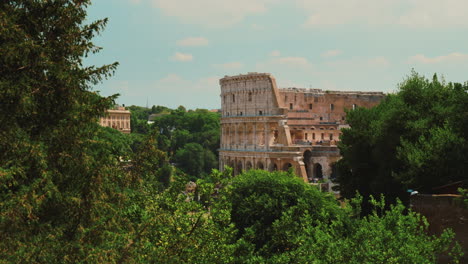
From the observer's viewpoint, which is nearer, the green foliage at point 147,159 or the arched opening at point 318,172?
the green foliage at point 147,159

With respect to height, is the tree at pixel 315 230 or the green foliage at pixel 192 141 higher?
the green foliage at pixel 192 141

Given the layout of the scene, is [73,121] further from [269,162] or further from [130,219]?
[269,162]

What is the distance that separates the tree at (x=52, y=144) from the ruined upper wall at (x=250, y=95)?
48371mm

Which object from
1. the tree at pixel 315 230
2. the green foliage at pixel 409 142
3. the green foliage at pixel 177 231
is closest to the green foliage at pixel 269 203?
the tree at pixel 315 230

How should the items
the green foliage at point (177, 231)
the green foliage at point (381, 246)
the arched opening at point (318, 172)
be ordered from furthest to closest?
the arched opening at point (318, 172), the green foliage at point (381, 246), the green foliage at point (177, 231)

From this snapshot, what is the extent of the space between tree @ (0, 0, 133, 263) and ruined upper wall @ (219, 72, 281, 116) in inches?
1904

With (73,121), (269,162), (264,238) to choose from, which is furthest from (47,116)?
(269,162)

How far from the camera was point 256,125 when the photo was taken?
6272 cm

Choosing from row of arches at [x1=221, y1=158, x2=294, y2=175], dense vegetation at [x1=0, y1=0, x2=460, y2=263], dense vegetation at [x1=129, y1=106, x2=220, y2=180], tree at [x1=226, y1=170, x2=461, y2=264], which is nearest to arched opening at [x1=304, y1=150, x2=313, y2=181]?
row of arches at [x1=221, y1=158, x2=294, y2=175]

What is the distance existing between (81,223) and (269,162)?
48873 millimetres

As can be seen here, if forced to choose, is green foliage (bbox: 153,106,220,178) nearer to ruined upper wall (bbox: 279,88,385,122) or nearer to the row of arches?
the row of arches

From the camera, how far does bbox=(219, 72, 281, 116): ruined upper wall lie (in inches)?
2421

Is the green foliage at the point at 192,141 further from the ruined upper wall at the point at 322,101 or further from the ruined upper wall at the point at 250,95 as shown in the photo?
the ruined upper wall at the point at 322,101

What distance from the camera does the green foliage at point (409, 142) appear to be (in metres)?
21.5
